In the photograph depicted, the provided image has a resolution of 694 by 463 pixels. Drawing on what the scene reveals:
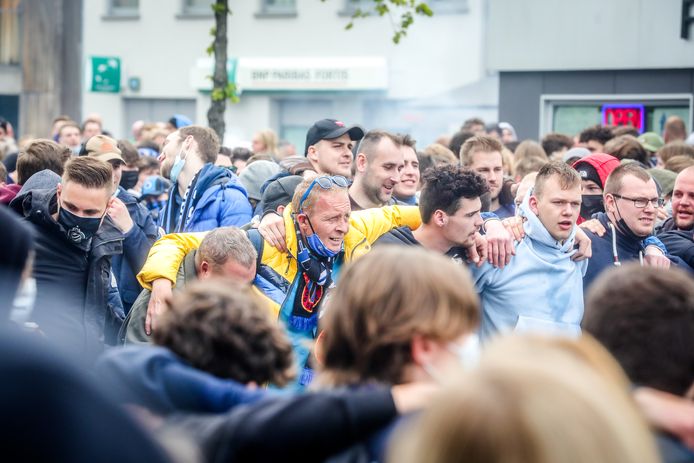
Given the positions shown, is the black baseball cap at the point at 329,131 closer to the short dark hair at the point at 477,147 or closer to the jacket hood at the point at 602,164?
the short dark hair at the point at 477,147

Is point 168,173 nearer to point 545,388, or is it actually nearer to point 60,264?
point 60,264

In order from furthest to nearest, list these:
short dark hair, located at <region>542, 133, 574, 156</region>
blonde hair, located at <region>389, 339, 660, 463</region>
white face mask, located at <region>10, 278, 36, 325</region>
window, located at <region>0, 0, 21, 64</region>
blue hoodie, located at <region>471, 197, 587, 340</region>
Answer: window, located at <region>0, 0, 21, 64</region> < short dark hair, located at <region>542, 133, 574, 156</region> < blue hoodie, located at <region>471, 197, 587, 340</region> < white face mask, located at <region>10, 278, 36, 325</region> < blonde hair, located at <region>389, 339, 660, 463</region>

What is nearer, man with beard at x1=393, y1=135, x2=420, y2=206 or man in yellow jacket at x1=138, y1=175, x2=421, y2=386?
man in yellow jacket at x1=138, y1=175, x2=421, y2=386

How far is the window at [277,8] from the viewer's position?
27.2 meters

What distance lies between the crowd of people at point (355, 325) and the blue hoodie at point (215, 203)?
0.05 feet

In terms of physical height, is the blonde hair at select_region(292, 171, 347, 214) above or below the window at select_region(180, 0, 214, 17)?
below

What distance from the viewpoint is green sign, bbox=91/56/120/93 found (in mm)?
27328

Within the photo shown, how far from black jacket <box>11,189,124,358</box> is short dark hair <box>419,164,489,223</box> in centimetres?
185

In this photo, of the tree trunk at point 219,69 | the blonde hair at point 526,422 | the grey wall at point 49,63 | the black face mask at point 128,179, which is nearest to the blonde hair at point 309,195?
the blonde hair at point 526,422

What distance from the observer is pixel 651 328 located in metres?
2.85

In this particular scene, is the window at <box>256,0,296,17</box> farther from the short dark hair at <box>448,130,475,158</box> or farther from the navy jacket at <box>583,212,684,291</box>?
the navy jacket at <box>583,212,684,291</box>

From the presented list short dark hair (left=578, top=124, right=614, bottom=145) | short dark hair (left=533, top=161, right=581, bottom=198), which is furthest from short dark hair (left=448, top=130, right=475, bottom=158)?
short dark hair (left=533, top=161, right=581, bottom=198)

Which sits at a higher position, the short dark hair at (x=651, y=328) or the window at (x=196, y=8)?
the window at (x=196, y=8)

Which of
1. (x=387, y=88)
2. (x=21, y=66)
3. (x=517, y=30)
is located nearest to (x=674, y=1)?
(x=517, y=30)
